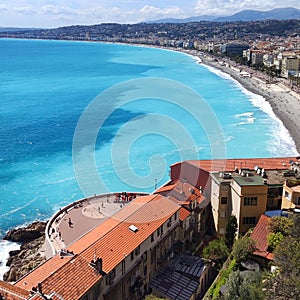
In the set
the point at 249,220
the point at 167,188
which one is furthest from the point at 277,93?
the point at 249,220

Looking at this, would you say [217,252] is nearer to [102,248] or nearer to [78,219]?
[102,248]

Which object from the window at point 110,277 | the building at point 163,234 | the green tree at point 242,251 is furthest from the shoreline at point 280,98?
the window at point 110,277

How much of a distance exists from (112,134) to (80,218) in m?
33.1

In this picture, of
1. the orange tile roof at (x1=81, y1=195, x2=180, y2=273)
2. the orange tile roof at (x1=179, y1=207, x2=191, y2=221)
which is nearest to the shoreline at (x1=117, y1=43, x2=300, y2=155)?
the orange tile roof at (x1=179, y1=207, x2=191, y2=221)

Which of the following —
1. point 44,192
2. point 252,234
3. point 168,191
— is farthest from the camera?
point 44,192

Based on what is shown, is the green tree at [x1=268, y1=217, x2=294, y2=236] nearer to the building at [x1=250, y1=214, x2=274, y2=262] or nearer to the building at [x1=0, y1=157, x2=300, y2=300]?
the building at [x1=250, y1=214, x2=274, y2=262]

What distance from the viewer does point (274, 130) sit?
54.0m

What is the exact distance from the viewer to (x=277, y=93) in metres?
81.2

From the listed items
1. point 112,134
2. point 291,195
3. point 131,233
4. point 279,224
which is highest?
point 291,195

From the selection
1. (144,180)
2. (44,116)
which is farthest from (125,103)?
(144,180)

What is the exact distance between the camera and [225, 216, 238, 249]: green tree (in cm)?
2034

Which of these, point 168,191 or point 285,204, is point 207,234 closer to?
point 168,191

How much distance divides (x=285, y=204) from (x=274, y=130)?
35.8 metres

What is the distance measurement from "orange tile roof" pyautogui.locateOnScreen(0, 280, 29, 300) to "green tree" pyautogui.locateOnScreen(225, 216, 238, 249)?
1055 centimetres
